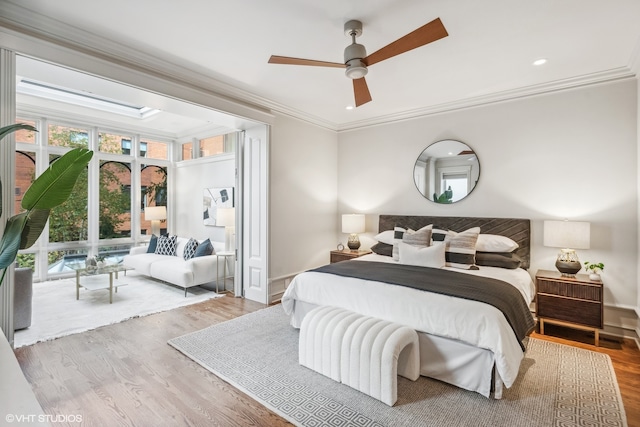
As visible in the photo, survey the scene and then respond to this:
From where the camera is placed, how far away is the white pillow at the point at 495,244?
3.67 metres

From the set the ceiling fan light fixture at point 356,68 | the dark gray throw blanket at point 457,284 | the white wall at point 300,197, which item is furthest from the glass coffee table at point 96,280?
the ceiling fan light fixture at point 356,68

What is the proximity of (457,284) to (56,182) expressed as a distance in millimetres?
→ 2871

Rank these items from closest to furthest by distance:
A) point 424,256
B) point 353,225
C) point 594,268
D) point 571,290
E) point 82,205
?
point 571,290, point 594,268, point 424,256, point 353,225, point 82,205

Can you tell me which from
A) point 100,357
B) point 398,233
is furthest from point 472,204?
point 100,357

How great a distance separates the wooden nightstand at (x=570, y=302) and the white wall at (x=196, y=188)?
496 centimetres

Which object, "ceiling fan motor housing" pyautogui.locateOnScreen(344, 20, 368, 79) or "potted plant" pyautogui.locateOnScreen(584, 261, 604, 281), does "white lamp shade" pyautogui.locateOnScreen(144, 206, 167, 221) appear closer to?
"ceiling fan motor housing" pyautogui.locateOnScreen(344, 20, 368, 79)

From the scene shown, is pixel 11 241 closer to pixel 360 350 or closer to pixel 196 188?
pixel 360 350

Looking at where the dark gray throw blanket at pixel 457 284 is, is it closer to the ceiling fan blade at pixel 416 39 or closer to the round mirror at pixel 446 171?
the round mirror at pixel 446 171

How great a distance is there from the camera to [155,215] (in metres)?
6.63

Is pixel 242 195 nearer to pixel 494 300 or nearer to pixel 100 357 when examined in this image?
pixel 100 357

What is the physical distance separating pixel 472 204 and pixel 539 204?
75 centimetres

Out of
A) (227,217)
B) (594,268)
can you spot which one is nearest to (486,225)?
(594,268)

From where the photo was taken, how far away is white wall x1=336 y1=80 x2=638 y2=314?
3346 millimetres

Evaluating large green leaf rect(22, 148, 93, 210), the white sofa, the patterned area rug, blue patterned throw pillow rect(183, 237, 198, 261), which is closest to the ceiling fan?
large green leaf rect(22, 148, 93, 210)
